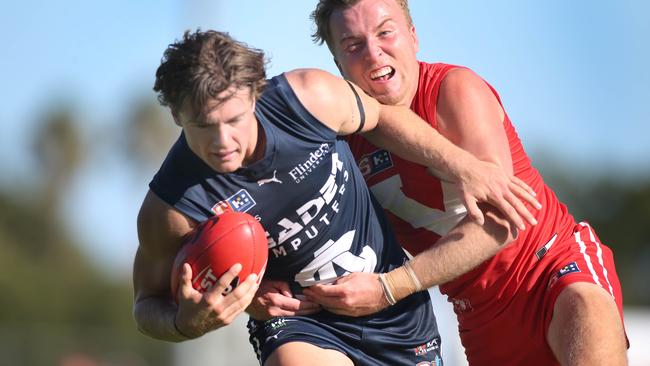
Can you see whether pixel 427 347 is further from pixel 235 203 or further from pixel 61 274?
pixel 61 274

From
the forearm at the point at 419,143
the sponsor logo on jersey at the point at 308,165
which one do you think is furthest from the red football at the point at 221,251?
the forearm at the point at 419,143

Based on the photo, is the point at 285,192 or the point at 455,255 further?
the point at 455,255

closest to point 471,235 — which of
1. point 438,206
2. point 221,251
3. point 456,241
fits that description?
point 456,241

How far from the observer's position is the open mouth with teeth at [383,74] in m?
5.94

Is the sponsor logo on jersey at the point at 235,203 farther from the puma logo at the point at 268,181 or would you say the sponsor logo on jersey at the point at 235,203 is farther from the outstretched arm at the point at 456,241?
the outstretched arm at the point at 456,241

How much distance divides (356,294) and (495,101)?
136cm

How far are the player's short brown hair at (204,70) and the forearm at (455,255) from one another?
1219 mm

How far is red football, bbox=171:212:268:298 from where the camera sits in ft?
16.5

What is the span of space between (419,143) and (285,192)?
2.45 ft

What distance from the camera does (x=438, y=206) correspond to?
5992mm

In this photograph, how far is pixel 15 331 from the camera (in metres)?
23.7

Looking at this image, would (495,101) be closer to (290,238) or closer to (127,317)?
(290,238)

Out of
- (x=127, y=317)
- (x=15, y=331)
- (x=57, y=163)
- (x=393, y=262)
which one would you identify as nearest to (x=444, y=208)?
(x=393, y=262)

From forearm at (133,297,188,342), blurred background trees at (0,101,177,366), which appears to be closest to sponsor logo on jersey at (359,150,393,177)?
forearm at (133,297,188,342)
